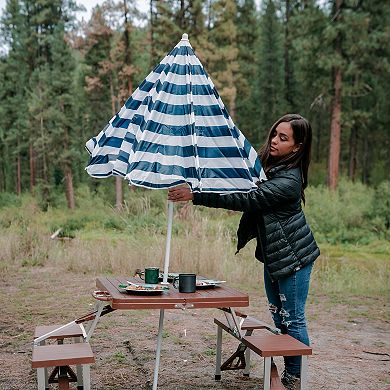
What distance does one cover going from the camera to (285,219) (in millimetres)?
2963

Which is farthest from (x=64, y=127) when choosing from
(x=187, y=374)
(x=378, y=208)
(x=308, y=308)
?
(x=187, y=374)

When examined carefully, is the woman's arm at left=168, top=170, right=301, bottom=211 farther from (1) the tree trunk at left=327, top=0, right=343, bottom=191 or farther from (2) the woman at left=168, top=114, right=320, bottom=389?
(1) the tree trunk at left=327, top=0, right=343, bottom=191

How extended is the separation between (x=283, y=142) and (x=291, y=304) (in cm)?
86

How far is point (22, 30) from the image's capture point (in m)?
26.5

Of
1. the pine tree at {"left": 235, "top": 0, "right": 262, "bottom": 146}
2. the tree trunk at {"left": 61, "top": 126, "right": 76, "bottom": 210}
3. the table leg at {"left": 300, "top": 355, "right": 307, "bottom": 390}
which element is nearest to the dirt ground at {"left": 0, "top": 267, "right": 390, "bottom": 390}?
the table leg at {"left": 300, "top": 355, "right": 307, "bottom": 390}

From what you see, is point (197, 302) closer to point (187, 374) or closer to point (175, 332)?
point (187, 374)

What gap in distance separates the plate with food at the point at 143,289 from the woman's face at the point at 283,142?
36.2 inches

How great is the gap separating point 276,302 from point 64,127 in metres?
20.1

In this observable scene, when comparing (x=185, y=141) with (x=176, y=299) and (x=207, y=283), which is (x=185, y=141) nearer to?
(x=176, y=299)

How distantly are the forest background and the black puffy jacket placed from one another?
644cm

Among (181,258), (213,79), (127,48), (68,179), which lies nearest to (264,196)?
(181,258)

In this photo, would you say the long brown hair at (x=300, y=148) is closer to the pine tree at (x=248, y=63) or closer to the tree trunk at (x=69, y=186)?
the tree trunk at (x=69, y=186)

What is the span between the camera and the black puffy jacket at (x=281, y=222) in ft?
9.43

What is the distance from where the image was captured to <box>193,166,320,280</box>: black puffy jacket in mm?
2875
